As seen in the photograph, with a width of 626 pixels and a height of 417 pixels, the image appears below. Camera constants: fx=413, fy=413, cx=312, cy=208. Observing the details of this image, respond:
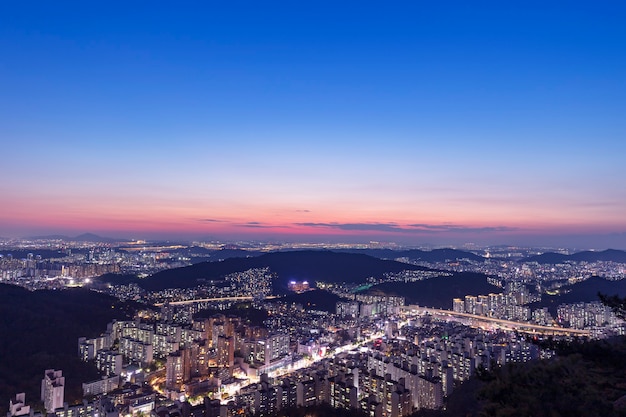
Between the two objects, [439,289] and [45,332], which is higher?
[45,332]

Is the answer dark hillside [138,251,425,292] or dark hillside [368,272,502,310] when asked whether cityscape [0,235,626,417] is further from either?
dark hillside [138,251,425,292]

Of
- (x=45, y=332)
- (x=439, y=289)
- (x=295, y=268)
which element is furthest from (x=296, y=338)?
(x=295, y=268)

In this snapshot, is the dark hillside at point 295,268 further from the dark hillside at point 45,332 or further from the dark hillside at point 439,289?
the dark hillside at point 45,332

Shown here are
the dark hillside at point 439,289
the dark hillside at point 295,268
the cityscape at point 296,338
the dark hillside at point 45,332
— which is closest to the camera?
the cityscape at point 296,338

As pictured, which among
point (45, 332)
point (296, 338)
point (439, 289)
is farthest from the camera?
point (439, 289)

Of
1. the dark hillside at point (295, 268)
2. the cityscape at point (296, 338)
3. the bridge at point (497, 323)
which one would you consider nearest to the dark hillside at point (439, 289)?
the cityscape at point (296, 338)

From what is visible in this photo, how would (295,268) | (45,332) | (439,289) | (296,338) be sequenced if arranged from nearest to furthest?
1. (45,332)
2. (296,338)
3. (439,289)
4. (295,268)

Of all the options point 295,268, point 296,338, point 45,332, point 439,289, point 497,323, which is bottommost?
point 497,323

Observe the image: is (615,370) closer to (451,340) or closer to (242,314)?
(451,340)

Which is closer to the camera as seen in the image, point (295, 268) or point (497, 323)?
point (497, 323)

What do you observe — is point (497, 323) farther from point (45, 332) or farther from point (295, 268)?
point (45, 332)
